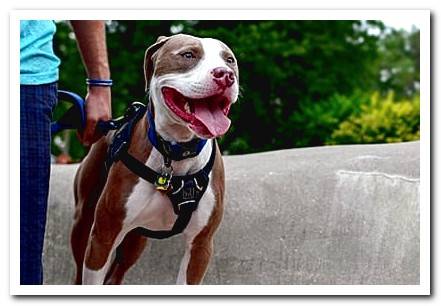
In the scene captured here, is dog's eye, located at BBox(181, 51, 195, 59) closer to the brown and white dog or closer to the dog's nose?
the brown and white dog

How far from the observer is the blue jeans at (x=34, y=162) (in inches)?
87.1

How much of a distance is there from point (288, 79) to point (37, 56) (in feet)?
6.78

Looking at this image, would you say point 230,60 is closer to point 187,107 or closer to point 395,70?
point 187,107

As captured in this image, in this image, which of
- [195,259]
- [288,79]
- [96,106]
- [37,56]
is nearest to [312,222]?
[195,259]

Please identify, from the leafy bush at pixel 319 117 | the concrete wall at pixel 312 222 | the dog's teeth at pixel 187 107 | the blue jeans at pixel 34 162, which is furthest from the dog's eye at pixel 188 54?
the leafy bush at pixel 319 117

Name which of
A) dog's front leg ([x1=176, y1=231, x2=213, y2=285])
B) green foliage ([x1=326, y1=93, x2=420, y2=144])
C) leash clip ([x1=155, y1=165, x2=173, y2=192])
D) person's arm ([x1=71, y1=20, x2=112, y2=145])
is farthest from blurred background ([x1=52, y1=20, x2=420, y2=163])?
dog's front leg ([x1=176, y1=231, x2=213, y2=285])

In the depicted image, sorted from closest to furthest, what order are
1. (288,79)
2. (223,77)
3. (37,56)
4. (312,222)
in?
(223,77) < (37,56) < (312,222) < (288,79)

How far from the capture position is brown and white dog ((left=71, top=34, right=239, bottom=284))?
7.11 feet

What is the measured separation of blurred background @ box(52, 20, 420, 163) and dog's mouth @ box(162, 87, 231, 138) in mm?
507

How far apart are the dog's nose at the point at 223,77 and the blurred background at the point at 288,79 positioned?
1.86 ft

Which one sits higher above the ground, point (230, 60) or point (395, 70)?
point (395, 70)

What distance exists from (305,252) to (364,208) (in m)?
0.24

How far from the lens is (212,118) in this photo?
2.17m
